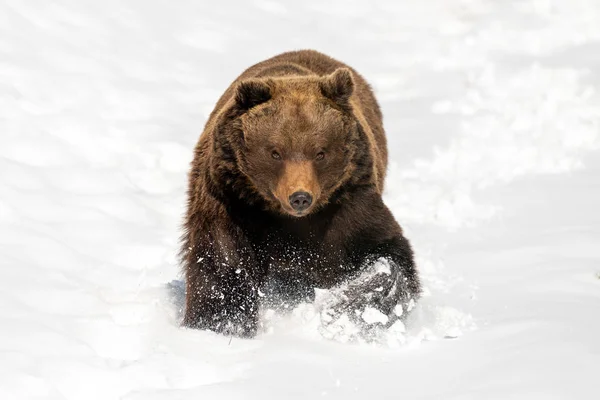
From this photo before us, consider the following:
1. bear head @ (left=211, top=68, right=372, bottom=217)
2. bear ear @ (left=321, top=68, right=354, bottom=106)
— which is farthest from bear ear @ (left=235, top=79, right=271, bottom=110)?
bear ear @ (left=321, top=68, right=354, bottom=106)

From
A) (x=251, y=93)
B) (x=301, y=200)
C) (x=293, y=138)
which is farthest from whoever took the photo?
(x=251, y=93)

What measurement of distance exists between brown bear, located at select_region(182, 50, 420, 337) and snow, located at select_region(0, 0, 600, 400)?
0.26 m

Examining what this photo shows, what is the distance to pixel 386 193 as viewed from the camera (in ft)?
29.3

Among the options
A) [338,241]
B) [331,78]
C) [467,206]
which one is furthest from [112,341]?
[467,206]

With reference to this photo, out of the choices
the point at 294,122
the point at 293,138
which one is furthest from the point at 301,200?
the point at 294,122

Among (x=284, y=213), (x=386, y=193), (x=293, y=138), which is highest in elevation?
(x=293, y=138)

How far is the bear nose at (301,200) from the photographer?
4.72 meters

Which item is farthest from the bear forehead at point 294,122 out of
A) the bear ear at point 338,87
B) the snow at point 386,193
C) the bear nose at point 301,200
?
the snow at point 386,193

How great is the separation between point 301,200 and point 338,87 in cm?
91

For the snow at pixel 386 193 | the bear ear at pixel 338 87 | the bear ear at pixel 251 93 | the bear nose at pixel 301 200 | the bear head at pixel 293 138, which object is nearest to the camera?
the snow at pixel 386 193

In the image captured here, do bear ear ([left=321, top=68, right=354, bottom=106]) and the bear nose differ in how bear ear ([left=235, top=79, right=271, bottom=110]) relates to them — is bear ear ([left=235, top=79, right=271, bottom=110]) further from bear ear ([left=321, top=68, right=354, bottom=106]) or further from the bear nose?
the bear nose

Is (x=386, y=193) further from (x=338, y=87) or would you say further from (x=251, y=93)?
(x=251, y=93)

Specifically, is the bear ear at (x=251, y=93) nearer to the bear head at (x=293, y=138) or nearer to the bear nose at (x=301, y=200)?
the bear head at (x=293, y=138)

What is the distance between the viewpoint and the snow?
408 centimetres
